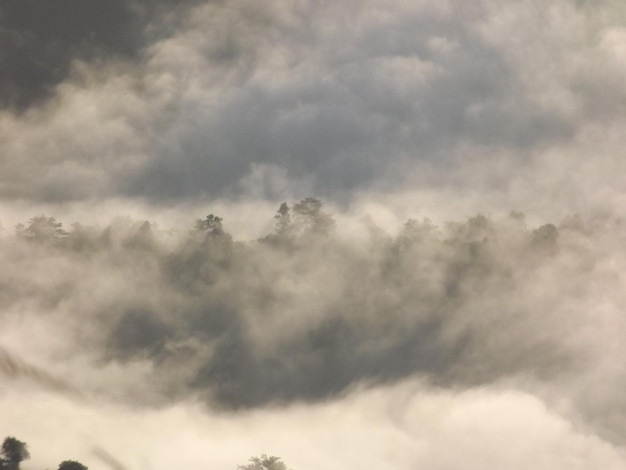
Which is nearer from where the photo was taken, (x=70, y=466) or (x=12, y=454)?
(x=12, y=454)

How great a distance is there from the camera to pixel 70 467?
192 ft

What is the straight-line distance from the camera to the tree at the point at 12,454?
57.6 m

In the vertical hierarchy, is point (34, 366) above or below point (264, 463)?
above

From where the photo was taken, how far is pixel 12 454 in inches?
2288

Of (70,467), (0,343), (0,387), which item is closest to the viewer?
(70,467)

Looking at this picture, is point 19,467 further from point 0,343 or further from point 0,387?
point 0,343

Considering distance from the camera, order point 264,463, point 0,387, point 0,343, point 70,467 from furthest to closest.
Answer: point 0,343 < point 264,463 < point 0,387 < point 70,467

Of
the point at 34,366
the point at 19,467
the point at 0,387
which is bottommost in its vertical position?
the point at 19,467

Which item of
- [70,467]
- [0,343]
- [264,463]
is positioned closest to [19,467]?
[70,467]

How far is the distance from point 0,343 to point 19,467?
89.8 metres

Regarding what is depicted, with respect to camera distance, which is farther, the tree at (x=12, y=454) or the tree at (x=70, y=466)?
the tree at (x=70, y=466)

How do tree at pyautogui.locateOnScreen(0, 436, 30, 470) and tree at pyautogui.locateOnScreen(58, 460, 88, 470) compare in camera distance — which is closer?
tree at pyautogui.locateOnScreen(0, 436, 30, 470)

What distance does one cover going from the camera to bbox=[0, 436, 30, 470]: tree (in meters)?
57.6

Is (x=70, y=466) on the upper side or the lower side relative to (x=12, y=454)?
upper
